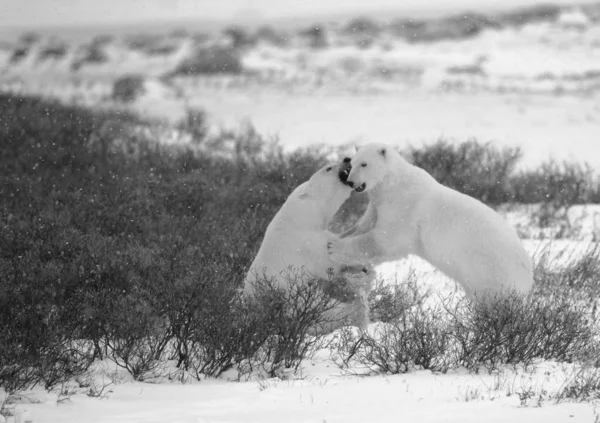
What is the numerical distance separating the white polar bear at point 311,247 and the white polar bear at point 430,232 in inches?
3.7

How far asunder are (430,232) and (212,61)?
633 inches

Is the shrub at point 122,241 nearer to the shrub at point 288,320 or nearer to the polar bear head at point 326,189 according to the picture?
the shrub at point 288,320

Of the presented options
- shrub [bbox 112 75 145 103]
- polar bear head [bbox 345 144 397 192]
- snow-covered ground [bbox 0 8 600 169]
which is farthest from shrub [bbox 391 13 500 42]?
polar bear head [bbox 345 144 397 192]

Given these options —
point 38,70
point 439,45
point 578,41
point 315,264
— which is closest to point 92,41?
point 38,70

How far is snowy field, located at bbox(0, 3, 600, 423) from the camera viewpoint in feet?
11.5

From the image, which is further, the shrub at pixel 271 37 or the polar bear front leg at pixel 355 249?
the shrub at pixel 271 37

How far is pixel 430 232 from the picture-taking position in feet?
16.7

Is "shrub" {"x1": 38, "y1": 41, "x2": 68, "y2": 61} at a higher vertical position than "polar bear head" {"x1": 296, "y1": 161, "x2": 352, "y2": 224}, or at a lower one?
higher

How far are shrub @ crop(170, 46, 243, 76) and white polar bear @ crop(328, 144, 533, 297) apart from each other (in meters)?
15.3

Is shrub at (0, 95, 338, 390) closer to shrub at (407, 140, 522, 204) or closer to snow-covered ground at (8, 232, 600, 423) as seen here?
snow-covered ground at (8, 232, 600, 423)

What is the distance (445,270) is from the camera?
506cm

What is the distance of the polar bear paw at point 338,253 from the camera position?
205 inches

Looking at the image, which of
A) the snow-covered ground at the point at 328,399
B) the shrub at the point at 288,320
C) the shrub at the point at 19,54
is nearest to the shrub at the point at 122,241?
the shrub at the point at 288,320

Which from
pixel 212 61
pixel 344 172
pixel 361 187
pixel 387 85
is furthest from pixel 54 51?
pixel 361 187
